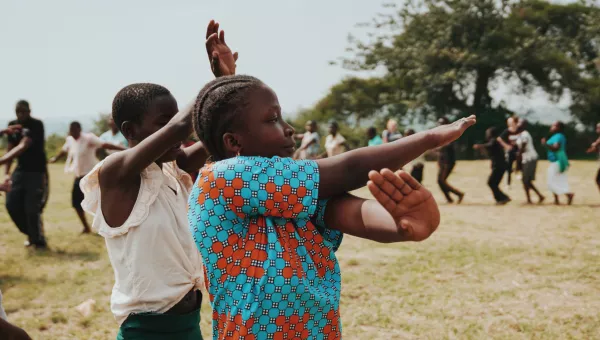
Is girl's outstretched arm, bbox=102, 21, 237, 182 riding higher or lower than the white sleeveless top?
higher

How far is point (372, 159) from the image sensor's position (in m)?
1.37

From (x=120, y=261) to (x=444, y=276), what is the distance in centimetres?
416

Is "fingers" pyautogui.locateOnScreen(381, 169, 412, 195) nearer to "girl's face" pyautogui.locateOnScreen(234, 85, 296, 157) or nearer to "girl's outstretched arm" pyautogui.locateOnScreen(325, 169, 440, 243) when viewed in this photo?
"girl's outstretched arm" pyautogui.locateOnScreen(325, 169, 440, 243)

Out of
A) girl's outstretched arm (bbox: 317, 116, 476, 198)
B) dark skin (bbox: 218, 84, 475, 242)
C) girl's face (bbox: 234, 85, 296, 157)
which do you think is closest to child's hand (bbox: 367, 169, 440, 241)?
dark skin (bbox: 218, 84, 475, 242)

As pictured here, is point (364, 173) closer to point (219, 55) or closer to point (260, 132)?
point (260, 132)

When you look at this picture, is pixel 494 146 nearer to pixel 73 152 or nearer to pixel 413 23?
pixel 73 152

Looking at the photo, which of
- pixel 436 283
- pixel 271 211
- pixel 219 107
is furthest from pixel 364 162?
pixel 436 283

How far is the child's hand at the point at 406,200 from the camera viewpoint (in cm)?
122

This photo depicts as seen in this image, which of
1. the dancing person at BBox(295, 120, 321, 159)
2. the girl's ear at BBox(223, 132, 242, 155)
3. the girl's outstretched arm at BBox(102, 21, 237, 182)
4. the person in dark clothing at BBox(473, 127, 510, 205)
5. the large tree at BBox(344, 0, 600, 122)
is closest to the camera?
the girl's ear at BBox(223, 132, 242, 155)

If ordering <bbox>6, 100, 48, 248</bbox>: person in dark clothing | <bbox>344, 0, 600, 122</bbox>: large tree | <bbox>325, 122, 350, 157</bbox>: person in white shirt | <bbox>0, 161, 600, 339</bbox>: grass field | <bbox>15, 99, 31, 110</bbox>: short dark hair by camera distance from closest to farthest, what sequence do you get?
<bbox>0, 161, 600, 339</bbox>: grass field → <bbox>15, 99, 31, 110</bbox>: short dark hair → <bbox>6, 100, 48, 248</bbox>: person in dark clothing → <bbox>325, 122, 350, 157</bbox>: person in white shirt → <bbox>344, 0, 600, 122</bbox>: large tree

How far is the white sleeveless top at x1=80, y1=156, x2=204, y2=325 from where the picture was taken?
2148 millimetres

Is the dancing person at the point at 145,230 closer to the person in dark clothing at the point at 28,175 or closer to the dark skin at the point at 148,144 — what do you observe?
the dark skin at the point at 148,144

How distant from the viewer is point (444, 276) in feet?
18.7

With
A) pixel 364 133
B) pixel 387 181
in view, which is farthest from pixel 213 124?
pixel 364 133
